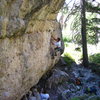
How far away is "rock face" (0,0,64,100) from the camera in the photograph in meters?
9.88

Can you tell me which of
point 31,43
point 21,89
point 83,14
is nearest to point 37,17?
point 31,43

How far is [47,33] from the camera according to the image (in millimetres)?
14695

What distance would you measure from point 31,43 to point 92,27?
9.26m

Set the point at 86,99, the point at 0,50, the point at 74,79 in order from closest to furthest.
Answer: the point at 0,50 → the point at 86,99 → the point at 74,79

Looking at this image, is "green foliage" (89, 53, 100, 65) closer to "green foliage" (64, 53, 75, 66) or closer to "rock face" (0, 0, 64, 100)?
"green foliage" (64, 53, 75, 66)

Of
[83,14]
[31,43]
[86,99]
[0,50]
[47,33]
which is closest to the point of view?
[0,50]

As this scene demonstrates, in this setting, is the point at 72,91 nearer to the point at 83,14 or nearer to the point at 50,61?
the point at 50,61

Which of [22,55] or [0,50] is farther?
[22,55]

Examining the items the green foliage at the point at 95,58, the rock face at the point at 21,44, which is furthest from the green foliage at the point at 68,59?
the rock face at the point at 21,44

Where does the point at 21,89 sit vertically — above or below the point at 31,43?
below

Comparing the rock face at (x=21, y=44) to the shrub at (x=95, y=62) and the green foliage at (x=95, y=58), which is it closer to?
the shrub at (x=95, y=62)

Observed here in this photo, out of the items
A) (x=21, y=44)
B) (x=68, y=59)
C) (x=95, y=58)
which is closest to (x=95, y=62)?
(x=95, y=58)

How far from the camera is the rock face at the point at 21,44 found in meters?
9.88

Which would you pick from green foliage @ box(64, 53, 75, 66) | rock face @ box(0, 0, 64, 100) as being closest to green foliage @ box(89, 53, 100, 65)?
green foliage @ box(64, 53, 75, 66)
